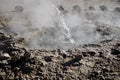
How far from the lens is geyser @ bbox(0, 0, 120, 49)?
10406 millimetres

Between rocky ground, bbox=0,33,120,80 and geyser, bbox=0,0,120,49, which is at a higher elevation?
geyser, bbox=0,0,120,49

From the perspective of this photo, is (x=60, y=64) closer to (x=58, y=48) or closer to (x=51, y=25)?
(x=58, y=48)

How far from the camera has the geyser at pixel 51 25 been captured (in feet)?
34.1

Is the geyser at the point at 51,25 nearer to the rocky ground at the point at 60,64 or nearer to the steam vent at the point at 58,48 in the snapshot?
the steam vent at the point at 58,48

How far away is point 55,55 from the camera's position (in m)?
7.61

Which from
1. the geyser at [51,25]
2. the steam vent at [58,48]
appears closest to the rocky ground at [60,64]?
the steam vent at [58,48]

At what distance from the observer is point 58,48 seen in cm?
867

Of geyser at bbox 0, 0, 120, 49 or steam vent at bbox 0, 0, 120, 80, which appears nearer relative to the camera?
steam vent at bbox 0, 0, 120, 80

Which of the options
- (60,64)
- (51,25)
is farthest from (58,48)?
(51,25)

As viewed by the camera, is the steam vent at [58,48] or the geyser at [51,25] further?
the geyser at [51,25]

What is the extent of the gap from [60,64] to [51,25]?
18.3 feet

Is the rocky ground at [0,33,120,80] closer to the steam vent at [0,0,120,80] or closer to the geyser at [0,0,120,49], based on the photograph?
the steam vent at [0,0,120,80]

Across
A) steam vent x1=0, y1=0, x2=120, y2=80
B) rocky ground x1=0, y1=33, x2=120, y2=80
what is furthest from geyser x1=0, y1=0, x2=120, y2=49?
rocky ground x1=0, y1=33, x2=120, y2=80

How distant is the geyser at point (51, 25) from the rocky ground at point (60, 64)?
5.70 ft
